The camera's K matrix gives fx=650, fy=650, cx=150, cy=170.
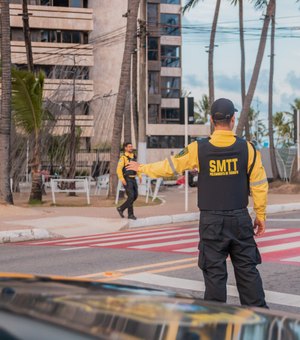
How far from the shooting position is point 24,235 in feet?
44.1

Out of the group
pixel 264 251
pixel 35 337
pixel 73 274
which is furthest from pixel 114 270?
pixel 35 337

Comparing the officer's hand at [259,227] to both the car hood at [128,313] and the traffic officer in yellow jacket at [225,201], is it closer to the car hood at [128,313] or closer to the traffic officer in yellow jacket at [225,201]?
the traffic officer in yellow jacket at [225,201]

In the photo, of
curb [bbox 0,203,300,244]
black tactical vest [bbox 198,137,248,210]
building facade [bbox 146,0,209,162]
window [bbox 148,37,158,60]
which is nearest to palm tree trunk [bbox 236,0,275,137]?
curb [bbox 0,203,300,244]

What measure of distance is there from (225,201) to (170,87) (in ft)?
205

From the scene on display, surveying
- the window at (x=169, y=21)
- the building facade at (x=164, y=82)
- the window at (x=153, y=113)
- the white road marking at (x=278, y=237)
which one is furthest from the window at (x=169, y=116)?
the white road marking at (x=278, y=237)

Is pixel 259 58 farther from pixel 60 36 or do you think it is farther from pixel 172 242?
pixel 60 36

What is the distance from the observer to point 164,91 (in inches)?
2628

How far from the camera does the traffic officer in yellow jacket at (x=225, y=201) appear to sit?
5.18m

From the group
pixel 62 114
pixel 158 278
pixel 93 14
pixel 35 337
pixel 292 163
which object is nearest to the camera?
pixel 35 337

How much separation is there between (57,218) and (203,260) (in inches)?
453

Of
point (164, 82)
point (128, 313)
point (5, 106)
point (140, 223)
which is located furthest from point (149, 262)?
point (164, 82)

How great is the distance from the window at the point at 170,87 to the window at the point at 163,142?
4705 mm

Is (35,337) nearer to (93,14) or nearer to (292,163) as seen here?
(292,163)

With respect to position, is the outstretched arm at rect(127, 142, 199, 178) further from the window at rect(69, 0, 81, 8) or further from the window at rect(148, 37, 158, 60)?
the window at rect(148, 37, 158, 60)
